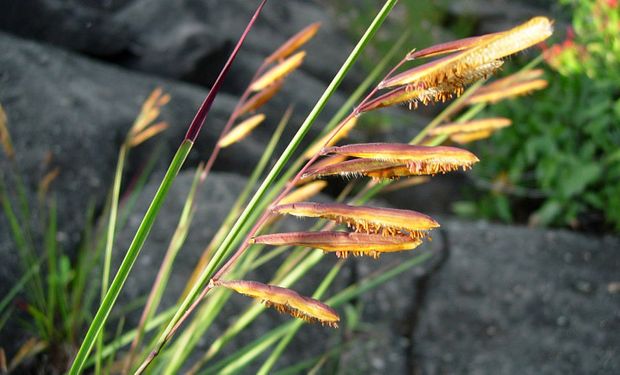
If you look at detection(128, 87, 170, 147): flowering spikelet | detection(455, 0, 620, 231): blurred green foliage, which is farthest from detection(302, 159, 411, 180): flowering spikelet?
detection(455, 0, 620, 231): blurred green foliage

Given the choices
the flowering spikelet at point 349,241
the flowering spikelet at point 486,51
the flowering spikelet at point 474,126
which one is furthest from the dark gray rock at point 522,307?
the flowering spikelet at point 486,51

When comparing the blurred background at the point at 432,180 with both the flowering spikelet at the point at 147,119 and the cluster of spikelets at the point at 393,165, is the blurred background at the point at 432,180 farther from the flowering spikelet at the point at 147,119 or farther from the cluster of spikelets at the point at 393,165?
the cluster of spikelets at the point at 393,165

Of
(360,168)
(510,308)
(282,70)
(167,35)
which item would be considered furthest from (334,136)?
(167,35)

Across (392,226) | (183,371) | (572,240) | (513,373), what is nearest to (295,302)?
(392,226)

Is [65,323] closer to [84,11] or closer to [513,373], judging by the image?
[513,373]

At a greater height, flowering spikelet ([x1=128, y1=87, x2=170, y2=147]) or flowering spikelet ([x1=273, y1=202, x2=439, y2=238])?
flowering spikelet ([x1=273, y1=202, x2=439, y2=238])

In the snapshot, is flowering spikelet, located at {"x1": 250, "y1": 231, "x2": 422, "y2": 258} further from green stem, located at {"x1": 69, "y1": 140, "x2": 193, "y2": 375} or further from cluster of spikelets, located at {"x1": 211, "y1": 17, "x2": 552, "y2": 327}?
green stem, located at {"x1": 69, "y1": 140, "x2": 193, "y2": 375}
